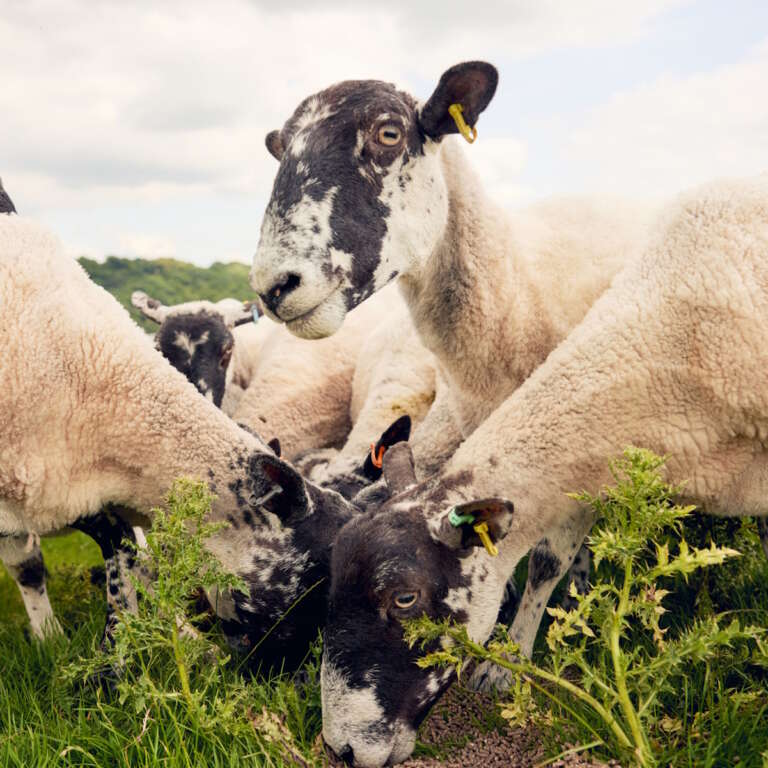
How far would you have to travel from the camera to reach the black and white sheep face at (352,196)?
11.9 feet

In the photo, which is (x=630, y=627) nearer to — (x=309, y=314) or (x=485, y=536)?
(x=485, y=536)

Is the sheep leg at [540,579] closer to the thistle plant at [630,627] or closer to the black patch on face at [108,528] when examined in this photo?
the thistle plant at [630,627]

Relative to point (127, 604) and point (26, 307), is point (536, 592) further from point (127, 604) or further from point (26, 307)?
point (26, 307)

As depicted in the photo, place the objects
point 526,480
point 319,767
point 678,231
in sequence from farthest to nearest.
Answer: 1. point 678,231
2. point 526,480
3. point 319,767

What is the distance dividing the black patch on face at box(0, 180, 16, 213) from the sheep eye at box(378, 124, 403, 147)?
3086mm

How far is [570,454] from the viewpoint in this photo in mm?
3498

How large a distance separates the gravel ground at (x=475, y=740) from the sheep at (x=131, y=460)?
2.69 ft

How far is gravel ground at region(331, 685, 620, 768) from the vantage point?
117 inches

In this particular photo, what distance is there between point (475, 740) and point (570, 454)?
1.28 m

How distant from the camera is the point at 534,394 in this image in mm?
3639

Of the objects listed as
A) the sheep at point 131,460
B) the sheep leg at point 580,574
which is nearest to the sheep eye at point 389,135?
the sheep at point 131,460

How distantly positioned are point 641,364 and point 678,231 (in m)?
0.76

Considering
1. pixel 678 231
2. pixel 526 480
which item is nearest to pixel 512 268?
pixel 678 231

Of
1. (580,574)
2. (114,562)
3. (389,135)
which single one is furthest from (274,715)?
(389,135)
